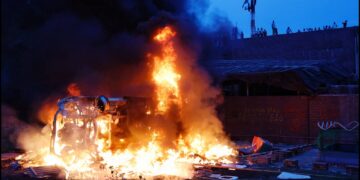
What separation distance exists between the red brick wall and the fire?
95.4 inches

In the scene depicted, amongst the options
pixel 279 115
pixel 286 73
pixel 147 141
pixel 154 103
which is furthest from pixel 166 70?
pixel 279 115

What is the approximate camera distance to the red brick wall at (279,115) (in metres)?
15.7

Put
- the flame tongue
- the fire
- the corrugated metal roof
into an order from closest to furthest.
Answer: the fire → the flame tongue → the corrugated metal roof

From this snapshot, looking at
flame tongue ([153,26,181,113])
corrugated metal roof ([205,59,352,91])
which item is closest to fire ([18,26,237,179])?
flame tongue ([153,26,181,113])

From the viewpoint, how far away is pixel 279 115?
16.9 metres

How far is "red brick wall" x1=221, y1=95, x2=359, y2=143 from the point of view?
15.7 meters

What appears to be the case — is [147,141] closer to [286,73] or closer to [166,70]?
[166,70]

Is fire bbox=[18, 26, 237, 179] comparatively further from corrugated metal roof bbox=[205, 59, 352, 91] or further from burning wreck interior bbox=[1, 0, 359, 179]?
corrugated metal roof bbox=[205, 59, 352, 91]

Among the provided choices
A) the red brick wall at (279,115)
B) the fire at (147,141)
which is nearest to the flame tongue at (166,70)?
the fire at (147,141)

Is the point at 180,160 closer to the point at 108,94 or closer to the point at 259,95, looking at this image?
the point at 108,94

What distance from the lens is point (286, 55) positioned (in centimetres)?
2547

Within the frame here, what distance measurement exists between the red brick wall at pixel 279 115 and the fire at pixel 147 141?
7.95 ft

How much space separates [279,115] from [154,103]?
20.2 feet

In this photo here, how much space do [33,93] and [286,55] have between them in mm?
16566
